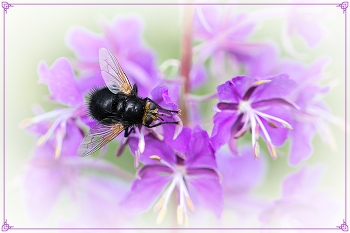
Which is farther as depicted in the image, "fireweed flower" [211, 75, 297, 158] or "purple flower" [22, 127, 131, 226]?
"purple flower" [22, 127, 131, 226]

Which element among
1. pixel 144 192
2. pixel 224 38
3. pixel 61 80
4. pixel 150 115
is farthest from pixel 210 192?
pixel 224 38

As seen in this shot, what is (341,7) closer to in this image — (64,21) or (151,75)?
(151,75)

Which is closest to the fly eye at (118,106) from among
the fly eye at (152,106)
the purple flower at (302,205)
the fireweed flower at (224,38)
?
the fly eye at (152,106)

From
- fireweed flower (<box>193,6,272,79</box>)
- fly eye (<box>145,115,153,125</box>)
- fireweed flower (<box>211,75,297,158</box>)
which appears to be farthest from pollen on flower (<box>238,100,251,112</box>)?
fireweed flower (<box>193,6,272,79</box>)

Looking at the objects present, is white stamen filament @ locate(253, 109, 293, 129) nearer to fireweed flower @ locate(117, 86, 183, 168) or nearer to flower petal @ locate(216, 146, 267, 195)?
fireweed flower @ locate(117, 86, 183, 168)

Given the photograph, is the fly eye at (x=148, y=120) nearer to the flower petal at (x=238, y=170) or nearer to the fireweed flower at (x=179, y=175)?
the fireweed flower at (x=179, y=175)
